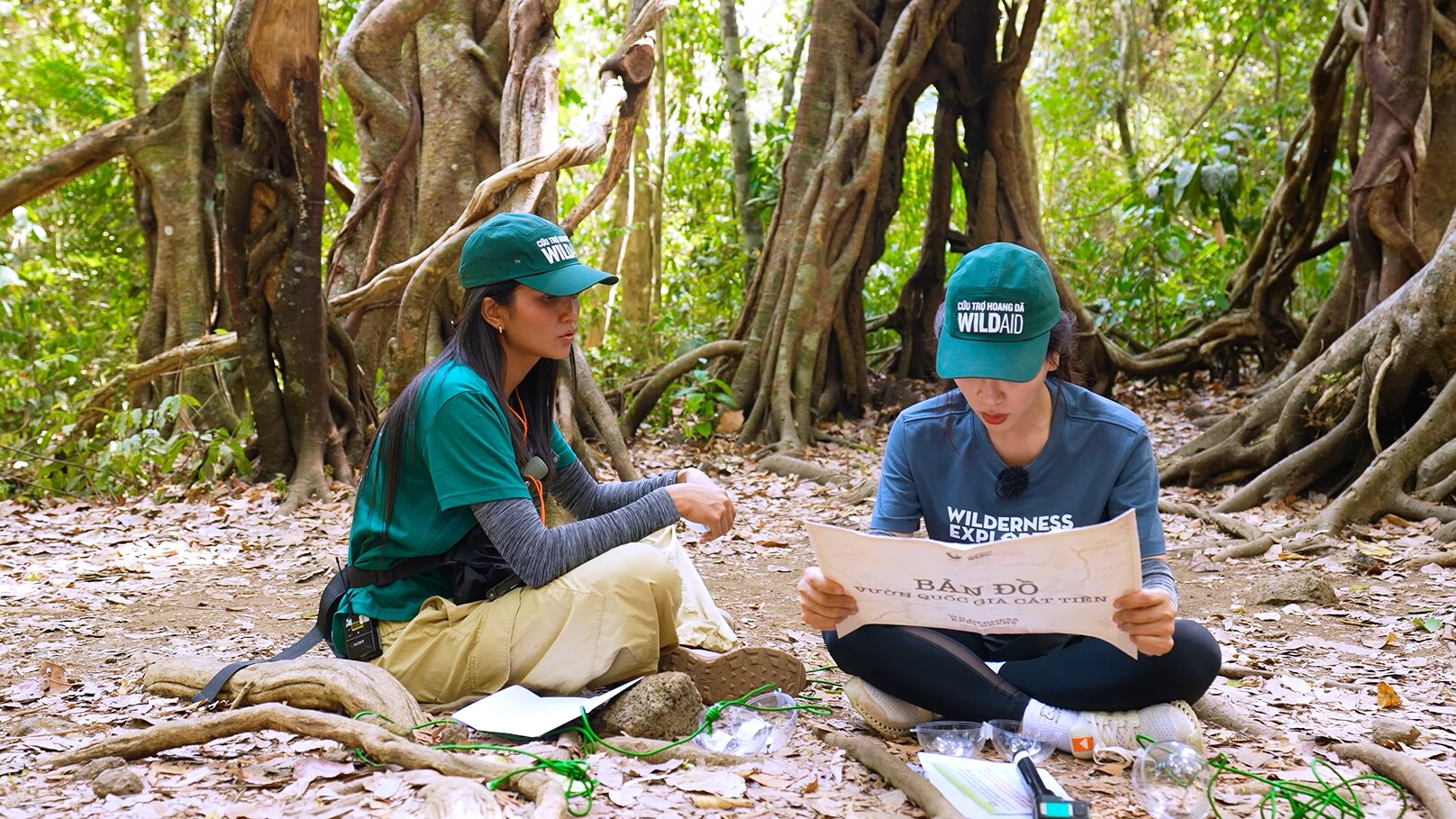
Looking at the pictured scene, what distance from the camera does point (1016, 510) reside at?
7.86 ft

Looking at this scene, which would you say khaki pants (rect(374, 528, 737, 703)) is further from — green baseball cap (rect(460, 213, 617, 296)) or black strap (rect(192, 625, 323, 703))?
green baseball cap (rect(460, 213, 617, 296))

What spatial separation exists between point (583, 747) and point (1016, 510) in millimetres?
953

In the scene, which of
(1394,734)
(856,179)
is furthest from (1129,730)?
(856,179)

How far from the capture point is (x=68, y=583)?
13.4 ft

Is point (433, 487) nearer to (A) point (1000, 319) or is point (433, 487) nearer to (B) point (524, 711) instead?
(B) point (524, 711)

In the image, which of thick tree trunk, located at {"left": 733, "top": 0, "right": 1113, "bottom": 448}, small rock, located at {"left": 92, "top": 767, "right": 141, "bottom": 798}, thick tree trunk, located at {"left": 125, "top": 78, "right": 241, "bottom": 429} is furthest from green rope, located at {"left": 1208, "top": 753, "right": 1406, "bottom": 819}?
thick tree trunk, located at {"left": 125, "top": 78, "right": 241, "bottom": 429}

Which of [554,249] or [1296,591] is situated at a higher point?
[554,249]

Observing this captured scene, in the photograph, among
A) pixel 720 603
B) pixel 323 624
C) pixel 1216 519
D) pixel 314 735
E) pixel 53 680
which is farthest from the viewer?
pixel 1216 519

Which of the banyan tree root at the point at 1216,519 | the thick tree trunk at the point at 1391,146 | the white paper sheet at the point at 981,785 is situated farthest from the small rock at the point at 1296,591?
the thick tree trunk at the point at 1391,146

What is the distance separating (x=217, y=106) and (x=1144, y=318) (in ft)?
21.6

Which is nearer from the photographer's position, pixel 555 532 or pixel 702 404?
pixel 555 532

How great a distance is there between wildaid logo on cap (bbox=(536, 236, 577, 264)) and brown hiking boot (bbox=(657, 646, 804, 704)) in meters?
0.89

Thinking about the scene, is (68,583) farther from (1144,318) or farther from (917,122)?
(917,122)

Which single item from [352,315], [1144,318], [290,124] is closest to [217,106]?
[290,124]
